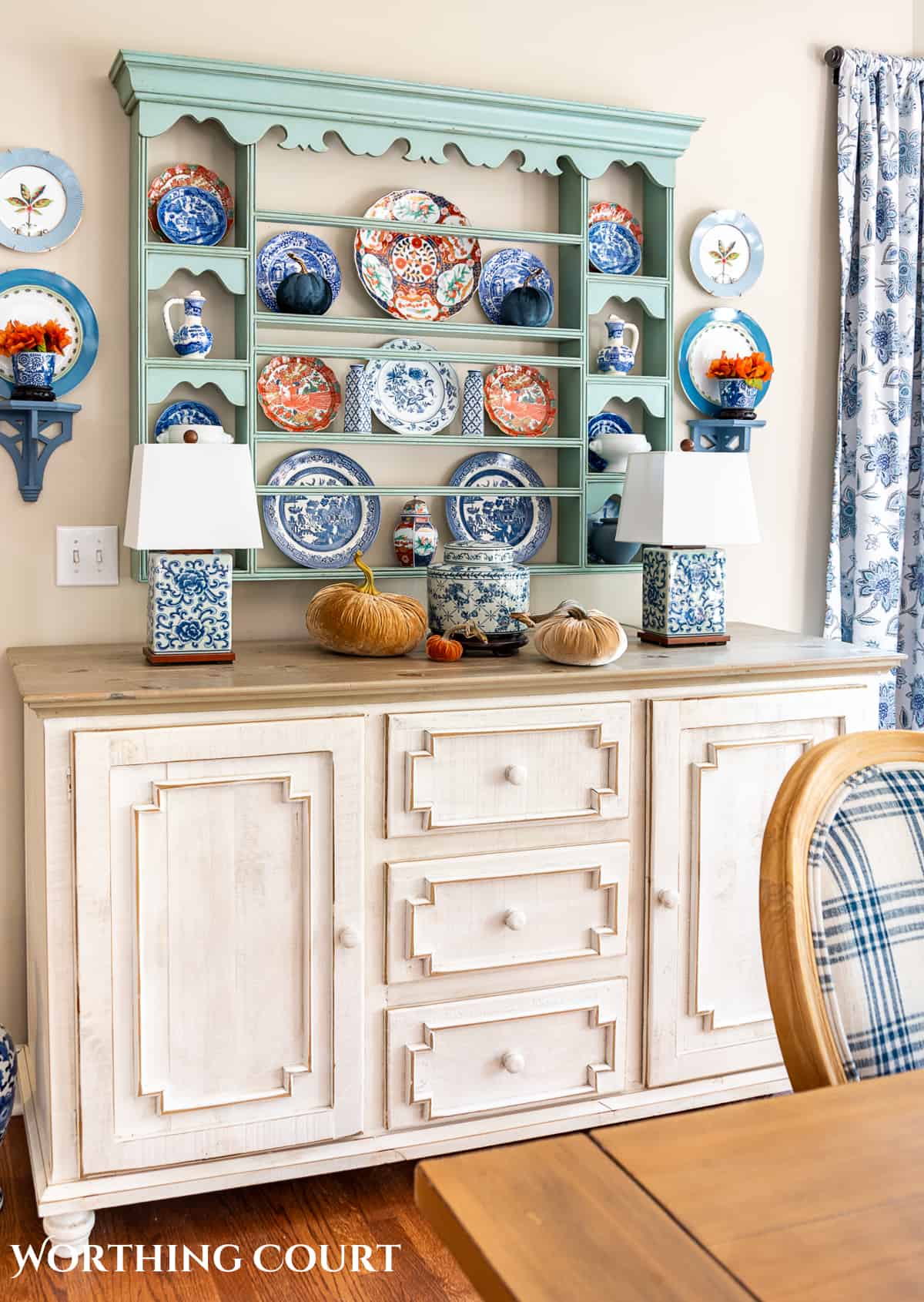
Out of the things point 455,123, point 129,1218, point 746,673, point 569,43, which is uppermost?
point 569,43

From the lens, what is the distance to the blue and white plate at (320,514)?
2.48 metres

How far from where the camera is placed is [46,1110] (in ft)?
6.50

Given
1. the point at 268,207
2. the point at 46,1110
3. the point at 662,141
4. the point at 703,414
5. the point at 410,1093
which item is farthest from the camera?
the point at 703,414

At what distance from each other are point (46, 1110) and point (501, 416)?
159cm

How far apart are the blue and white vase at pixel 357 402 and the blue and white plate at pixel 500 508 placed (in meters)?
0.23

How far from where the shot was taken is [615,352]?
266 cm

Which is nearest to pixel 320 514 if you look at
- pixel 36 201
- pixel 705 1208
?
pixel 36 201

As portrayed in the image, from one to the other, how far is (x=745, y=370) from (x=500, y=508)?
2.07ft

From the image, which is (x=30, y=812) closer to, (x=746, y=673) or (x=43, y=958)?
(x=43, y=958)

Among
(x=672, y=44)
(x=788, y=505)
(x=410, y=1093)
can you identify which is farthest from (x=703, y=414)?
(x=410, y=1093)

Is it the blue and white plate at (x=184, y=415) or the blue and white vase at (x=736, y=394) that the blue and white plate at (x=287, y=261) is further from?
the blue and white vase at (x=736, y=394)

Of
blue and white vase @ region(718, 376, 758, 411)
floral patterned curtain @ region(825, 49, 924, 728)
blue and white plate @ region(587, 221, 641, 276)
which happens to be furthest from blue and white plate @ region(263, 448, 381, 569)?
floral patterned curtain @ region(825, 49, 924, 728)

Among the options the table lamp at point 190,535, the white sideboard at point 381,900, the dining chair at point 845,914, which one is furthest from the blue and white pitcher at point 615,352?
the dining chair at point 845,914

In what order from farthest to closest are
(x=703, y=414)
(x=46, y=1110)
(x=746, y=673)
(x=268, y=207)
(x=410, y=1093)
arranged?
(x=703, y=414) < (x=268, y=207) < (x=746, y=673) < (x=410, y=1093) < (x=46, y=1110)
